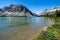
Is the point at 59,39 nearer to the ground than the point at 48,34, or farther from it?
nearer to the ground

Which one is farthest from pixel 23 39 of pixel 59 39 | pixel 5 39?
pixel 59 39

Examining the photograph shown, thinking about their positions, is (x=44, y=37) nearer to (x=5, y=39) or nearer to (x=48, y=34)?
(x=48, y=34)

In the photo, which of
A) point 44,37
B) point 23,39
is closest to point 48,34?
point 44,37

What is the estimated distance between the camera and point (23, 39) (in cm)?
1534

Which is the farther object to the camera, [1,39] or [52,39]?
[1,39]

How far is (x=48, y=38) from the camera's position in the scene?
948cm

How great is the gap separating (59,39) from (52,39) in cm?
171

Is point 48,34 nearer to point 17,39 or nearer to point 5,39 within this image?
point 17,39

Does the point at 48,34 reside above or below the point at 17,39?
above

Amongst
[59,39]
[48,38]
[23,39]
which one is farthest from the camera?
[23,39]

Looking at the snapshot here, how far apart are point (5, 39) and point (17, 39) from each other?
1.62 m

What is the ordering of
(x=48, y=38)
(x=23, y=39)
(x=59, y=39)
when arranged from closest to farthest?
1. (x=48, y=38)
2. (x=59, y=39)
3. (x=23, y=39)

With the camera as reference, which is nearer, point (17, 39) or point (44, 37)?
point (44, 37)

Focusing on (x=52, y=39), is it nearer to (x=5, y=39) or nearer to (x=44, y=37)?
(x=44, y=37)
